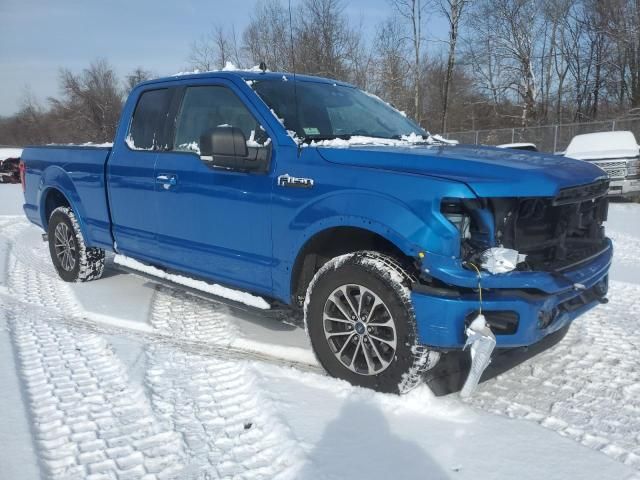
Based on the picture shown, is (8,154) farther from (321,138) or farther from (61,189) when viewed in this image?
(321,138)

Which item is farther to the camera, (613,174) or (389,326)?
(613,174)

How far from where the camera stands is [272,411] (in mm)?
2758

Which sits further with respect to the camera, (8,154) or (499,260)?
(8,154)

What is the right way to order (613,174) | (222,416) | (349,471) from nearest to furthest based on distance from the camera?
(349,471), (222,416), (613,174)

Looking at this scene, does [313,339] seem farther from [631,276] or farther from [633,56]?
[633,56]

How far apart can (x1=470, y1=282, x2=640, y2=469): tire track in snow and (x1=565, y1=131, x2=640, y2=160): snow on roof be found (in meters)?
10.5

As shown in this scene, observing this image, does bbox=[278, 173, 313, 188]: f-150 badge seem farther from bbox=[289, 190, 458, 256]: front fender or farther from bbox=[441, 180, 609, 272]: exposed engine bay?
bbox=[441, 180, 609, 272]: exposed engine bay

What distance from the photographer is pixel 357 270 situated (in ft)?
9.48

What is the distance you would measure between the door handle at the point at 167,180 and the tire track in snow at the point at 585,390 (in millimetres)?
2618

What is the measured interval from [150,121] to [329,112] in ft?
5.53

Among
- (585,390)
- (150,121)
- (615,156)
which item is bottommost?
(585,390)

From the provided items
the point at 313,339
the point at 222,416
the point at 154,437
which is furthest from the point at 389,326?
the point at 154,437

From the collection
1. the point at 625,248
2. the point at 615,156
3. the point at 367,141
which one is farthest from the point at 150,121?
the point at 615,156

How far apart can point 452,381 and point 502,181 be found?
4.04 feet
